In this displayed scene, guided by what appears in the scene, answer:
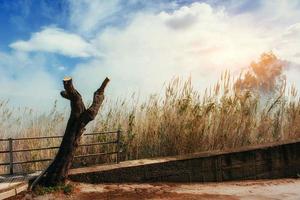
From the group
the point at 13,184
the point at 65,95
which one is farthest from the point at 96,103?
the point at 13,184

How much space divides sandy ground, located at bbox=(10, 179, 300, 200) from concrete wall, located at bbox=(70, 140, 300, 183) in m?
0.21

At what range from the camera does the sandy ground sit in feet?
22.8

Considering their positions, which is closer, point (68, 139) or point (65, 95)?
point (68, 139)

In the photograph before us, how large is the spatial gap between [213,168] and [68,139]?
10.3ft

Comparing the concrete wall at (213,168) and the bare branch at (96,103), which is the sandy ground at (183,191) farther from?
the bare branch at (96,103)

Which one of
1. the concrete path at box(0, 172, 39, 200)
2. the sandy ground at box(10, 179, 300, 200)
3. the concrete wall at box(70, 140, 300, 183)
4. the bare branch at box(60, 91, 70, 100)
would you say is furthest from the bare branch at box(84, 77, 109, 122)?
the concrete path at box(0, 172, 39, 200)

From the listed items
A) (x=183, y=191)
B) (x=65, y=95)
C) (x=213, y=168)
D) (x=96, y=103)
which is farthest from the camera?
(x=213, y=168)

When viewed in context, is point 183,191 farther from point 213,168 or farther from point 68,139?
point 68,139

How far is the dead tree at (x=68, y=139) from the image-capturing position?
23.1ft

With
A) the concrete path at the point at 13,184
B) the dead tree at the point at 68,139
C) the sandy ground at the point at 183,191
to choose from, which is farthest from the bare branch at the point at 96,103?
the concrete path at the point at 13,184

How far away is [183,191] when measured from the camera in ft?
25.0

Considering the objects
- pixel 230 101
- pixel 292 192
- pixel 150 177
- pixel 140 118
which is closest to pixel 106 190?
pixel 150 177

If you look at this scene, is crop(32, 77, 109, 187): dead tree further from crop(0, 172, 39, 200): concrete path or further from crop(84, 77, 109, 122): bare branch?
crop(0, 172, 39, 200): concrete path

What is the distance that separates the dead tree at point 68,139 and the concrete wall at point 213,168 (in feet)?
1.46
